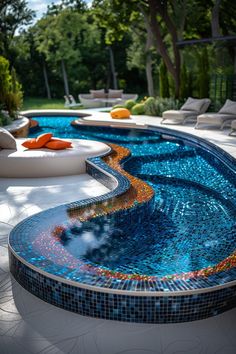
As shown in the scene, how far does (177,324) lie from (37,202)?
131 inches

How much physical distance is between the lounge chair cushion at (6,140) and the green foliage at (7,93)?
5529 mm

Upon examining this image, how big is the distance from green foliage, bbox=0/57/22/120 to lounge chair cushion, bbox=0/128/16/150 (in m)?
5.53

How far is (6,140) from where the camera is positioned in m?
8.16

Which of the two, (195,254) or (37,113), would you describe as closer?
(195,254)

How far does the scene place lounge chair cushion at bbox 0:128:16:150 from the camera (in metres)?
8.08

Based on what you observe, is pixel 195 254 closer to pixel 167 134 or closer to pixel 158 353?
pixel 158 353

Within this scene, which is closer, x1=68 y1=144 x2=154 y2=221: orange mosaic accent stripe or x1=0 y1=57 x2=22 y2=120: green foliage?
x1=68 y1=144 x2=154 y2=221: orange mosaic accent stripe

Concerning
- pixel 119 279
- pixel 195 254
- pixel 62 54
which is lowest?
pixel 195 254

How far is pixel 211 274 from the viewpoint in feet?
11.6

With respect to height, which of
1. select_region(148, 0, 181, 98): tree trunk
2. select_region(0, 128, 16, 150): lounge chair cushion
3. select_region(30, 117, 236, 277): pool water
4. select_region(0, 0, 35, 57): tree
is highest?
select_region(0, 0, 35, 57): tree

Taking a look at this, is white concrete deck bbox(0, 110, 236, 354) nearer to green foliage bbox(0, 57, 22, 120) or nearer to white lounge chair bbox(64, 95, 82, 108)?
green foliage bbox(0, 57, 22, 120)

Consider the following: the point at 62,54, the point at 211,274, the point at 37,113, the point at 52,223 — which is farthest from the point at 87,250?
the point at 62,54

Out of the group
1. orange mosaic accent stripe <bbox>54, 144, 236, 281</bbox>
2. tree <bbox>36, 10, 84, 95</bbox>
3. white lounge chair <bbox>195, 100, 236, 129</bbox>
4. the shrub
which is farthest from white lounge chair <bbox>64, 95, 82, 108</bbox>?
orange mosaic accent stripe <bbox>54, 144, 236, 281</bbox>

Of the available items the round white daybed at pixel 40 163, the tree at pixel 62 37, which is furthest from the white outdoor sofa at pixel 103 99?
the round white daybed at pixel 40 163
